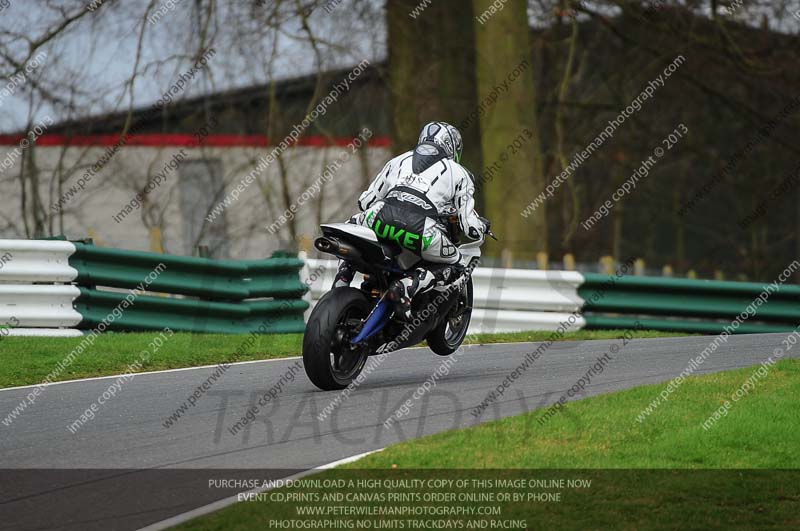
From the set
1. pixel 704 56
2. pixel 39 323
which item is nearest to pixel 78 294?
pixel 39 323

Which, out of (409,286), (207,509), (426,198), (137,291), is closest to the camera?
(207,509)

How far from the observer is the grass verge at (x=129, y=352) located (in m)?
10.4

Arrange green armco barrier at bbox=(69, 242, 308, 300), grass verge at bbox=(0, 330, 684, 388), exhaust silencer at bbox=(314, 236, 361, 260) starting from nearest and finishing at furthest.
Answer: exhaust silencer at bbox=(314, 236, 361, 260)
grass verge at bbox=(0, 330, 684, 388)
green armco barrier at bbox=(69, 242, 308, 300)

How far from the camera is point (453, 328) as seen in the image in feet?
32.6

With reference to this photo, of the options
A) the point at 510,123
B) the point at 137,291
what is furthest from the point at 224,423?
the point at 510,123

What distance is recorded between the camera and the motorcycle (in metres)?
8.62

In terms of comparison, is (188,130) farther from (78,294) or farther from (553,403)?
(553,403)

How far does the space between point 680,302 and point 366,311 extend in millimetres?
6592

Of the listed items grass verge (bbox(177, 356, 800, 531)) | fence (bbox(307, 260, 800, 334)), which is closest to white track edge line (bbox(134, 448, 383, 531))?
grass verge (bbox(177, 356, 800, 531))

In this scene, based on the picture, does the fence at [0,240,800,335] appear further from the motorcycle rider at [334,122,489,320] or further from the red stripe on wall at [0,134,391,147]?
the red stripe on wall at [0,134,391,147]

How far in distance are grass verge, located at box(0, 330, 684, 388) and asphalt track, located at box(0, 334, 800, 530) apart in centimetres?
46

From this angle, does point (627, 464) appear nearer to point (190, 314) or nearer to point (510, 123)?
point (190, 314)

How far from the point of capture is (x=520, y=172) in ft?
63.8

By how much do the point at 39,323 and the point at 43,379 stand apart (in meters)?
2.30
